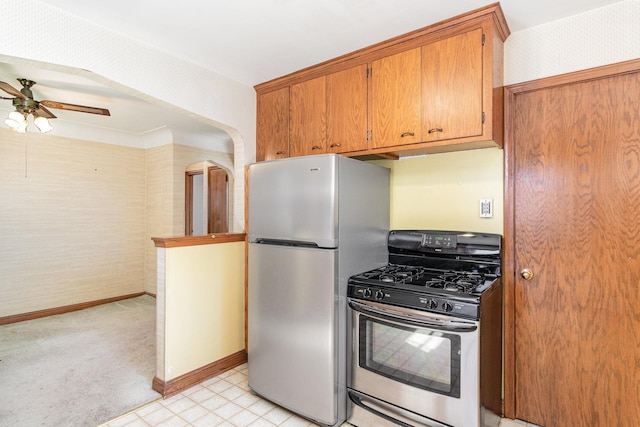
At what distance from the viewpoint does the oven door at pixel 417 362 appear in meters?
1.63

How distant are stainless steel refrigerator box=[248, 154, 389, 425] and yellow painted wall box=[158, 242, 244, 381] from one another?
0.43m

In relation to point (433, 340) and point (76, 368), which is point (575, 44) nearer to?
point (433, 340)

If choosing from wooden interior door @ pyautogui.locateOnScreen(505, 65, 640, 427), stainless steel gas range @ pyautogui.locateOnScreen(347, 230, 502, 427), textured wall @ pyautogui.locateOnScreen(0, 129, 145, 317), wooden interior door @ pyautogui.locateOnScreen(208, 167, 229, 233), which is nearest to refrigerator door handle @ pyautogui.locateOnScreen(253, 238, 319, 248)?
stainless steel gas range @ pyautogui.locateOnScreen(347, 230, 502, 427)

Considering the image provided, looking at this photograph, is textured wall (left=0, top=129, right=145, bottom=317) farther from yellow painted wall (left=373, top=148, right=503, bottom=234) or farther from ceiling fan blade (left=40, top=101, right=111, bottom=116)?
yellow painted wall (left=373, top=148, right=503, bottom=234)

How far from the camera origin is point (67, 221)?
4289 mm

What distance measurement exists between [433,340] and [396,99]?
1.49 m

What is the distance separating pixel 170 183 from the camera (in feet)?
15.4

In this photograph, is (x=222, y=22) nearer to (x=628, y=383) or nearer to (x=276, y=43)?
(x=276, y=43)

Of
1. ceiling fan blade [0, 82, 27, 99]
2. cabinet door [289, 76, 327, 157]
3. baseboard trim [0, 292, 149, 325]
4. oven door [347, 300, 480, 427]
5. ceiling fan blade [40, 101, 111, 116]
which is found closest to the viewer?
oven door [347, 300, 480, 427]

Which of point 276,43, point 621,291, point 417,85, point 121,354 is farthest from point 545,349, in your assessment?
point 121,354

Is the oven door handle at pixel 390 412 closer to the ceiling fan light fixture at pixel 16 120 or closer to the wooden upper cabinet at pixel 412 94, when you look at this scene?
the wooden upper cabinet at pixel 412 94

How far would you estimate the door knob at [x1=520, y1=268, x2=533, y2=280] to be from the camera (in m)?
2.08

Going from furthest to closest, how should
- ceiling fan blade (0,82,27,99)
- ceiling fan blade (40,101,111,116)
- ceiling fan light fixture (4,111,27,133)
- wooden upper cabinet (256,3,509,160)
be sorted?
ceiling fan blade (40,101,111,116) → ceiling fan light fixture (4,111,27,133) → ceiling fan blade (0,82,27,99) → wooden upper cabinet (256,3,509,160)

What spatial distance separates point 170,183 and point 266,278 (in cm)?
310
